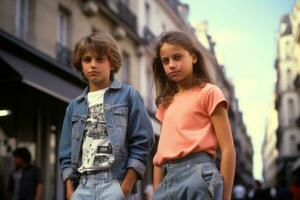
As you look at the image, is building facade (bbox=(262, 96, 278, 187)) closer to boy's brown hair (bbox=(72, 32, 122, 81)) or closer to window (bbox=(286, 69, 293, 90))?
window (bbox=(286, 69, 293, 90))

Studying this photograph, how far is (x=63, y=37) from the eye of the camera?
15.7m

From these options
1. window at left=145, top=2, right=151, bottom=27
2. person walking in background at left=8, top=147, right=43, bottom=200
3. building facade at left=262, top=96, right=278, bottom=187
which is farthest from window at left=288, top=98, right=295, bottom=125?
person walking in background at left=8, top=147, right=43, bottom=200

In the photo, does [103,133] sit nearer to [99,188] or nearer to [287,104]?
[99,188]

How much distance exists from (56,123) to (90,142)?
10563 millimetres

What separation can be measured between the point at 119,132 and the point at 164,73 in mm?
531

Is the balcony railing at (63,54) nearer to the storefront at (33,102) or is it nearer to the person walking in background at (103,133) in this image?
the storefront at (33,102)

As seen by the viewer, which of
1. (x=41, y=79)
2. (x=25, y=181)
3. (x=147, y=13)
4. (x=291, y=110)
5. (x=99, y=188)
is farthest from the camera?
(x=291, y=110)

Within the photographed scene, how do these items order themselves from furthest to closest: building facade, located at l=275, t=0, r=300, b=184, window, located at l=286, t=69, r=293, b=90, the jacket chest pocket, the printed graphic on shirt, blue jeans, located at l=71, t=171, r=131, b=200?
1. window, located at l=286, t=69, r=293, b=90
2. building facade, located at l=275, t=0, r=300, b=184
3. the jacket chest pocket
4. the printed graphic on shirt
5. blue jeans, located at l=71, t=171, r=131, b=200

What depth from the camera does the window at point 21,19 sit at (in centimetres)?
1295

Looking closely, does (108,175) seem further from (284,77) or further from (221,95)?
(284,77)

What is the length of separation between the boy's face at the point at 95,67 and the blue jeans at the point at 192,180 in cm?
66

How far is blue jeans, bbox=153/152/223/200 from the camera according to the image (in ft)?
9.19

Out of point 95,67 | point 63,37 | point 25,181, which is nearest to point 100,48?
point 95,67

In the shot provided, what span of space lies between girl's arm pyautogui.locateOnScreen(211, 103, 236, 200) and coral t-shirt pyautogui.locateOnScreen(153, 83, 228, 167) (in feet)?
0.14
